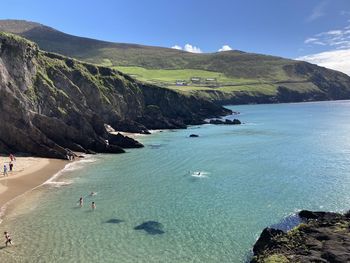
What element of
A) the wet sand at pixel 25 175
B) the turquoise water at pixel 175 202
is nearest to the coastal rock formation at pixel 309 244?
the turquoise water at pixel 175 202

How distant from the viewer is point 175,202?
2009 inches

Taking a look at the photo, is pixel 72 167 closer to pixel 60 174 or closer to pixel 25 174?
pixel 60 174

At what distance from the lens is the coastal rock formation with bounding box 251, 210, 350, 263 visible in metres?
29.0

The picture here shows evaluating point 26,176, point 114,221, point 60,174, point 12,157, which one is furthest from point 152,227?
point 12,157

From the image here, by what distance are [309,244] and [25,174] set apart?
4776 cm

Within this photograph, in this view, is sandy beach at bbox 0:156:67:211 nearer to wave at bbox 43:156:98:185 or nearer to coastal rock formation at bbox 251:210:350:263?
wave at bbox 43:156:98:185

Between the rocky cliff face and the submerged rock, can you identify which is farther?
the rocky cliff face

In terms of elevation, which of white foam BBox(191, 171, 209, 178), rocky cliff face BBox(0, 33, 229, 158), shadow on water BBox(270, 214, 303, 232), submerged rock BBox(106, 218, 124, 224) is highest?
rocky cliff face BBox(0, 33, 229, 158)

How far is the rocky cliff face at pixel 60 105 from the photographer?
257ft

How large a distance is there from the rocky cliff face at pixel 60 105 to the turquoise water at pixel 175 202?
31.4ft

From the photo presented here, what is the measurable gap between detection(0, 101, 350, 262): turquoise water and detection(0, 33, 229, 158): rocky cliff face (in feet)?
31.4

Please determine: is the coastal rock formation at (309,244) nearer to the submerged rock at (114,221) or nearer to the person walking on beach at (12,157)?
the submerged rock at (114,221)

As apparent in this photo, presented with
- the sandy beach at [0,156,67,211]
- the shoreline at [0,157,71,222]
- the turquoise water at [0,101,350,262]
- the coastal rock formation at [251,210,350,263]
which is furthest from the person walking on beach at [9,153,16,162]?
the coastal rock formation at [251,210,350,263]

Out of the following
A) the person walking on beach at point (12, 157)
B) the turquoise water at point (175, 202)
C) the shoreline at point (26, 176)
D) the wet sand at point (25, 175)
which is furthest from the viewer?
the person walking on beach at point (12, 157)
